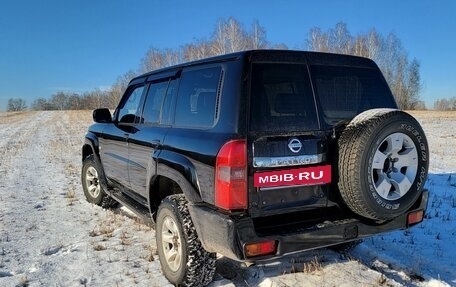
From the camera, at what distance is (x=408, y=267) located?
3740 millimetres

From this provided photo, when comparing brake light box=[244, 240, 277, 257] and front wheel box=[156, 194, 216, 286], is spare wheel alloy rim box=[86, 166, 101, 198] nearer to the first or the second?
front wheel box=[156, 194, 216, 286]

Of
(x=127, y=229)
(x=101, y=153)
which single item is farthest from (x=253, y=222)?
(x=101, y=153)

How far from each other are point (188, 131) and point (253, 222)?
0.95m

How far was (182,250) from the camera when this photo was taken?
3273 mm

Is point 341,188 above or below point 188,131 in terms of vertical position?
below

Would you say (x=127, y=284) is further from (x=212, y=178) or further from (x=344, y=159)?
(x=344, y=159)

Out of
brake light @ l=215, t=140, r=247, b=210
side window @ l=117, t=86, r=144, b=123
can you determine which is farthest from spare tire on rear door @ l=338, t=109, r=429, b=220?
side window @ l=117, t=86, r=144, b=123

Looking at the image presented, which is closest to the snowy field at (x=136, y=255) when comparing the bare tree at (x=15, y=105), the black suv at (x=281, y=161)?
the black suv at (x=281, y=161)

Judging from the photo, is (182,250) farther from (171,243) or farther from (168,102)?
(168,102)

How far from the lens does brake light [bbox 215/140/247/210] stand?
110 inches

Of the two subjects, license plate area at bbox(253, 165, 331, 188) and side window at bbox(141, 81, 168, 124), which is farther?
side window at bbox(141, 81, 168, 124)

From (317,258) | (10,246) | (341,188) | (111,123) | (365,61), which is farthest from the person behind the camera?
(111,123)

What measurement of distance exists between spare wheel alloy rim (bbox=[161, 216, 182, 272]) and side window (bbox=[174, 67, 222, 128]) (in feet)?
2.86

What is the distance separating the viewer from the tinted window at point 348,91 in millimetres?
3250
